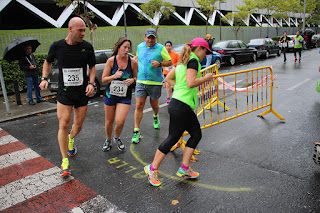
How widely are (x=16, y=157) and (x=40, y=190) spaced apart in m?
1.45

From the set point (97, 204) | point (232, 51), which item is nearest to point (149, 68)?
point (97, 204)

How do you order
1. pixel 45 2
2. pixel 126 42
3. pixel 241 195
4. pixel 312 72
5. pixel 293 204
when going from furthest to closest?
pixel 45 2 < pixel 312 72 < pixel 126 42 < pixel 241 195 < pixel 293 204

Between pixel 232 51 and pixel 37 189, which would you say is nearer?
pixel 37 189

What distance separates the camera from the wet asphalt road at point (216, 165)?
3.19m

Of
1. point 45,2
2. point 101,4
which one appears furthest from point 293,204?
point 101,4

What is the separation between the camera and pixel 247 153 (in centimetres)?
451

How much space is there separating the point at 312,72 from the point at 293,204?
12.0 m

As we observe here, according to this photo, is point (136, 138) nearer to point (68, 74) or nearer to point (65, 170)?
point (65, 170)

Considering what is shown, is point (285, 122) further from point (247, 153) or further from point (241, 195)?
point (241, 195)

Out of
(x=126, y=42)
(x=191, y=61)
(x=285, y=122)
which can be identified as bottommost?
(x=285, y=122)

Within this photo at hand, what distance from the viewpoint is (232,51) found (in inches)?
705

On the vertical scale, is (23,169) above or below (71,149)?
below

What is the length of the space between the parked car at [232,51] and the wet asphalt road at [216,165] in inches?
440

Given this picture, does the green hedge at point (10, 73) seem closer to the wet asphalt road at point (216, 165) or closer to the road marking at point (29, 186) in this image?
the wet asphalt road at point (216, 165)
